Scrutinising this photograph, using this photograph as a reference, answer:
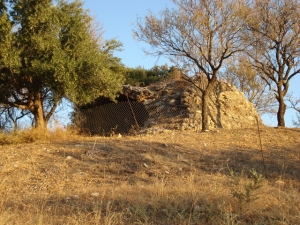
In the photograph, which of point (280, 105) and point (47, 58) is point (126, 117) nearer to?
point (47, 58)

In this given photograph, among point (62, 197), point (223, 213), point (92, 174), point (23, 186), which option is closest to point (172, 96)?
point (92, 174)

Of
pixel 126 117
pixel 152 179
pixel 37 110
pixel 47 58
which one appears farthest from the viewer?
pixel 126 117

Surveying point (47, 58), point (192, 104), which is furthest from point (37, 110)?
point (192, 104)

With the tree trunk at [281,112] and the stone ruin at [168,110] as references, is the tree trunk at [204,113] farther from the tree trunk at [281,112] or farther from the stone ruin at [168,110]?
the tree trunk at [281,112]

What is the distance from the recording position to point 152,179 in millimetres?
10391

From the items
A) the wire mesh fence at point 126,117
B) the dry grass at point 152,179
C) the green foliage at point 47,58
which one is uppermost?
the green foliage at point 47,58

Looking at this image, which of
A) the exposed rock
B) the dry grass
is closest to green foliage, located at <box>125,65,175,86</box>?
the exposed rock

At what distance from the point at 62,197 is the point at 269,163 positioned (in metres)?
6.81

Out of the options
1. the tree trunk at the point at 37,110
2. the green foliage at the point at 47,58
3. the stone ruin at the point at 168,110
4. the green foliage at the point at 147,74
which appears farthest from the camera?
the green foliage at the point at 147,74

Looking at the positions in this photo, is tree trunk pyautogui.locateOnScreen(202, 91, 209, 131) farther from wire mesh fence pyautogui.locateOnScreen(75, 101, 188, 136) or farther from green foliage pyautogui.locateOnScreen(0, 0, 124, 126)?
green foliage pyautogui.locateOnScreen(0, 0, 124, 126)

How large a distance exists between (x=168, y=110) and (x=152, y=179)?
818 centimetres

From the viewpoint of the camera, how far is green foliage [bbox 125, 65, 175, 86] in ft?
79.4

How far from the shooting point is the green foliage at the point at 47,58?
1403 centimetres

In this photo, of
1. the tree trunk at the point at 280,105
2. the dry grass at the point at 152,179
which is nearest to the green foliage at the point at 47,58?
the dry grass at the point at 152,179
